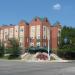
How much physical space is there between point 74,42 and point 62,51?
9008mm

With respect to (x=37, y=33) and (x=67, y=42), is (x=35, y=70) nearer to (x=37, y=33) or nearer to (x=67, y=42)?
(x=67, y=42)

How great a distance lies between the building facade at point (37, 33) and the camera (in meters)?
107

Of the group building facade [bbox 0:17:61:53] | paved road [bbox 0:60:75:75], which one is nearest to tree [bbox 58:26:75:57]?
building facade [bbox 0:17:61:53]

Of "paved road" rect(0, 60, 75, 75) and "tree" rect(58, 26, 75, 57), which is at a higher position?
"tree" rect(58, 26, 75, 57)

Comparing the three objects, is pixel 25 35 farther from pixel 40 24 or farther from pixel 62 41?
pixel 62 41

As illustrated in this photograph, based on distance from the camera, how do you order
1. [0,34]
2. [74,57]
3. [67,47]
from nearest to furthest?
A: [74,57] < [67,47] < [0,34]

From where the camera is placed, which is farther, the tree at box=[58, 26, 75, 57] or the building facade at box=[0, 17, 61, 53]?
the building facade at box=[0, 17, 61, 53]

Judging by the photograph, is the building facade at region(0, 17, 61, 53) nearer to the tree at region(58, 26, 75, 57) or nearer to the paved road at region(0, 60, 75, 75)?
the tree at region(58, 26, 75, 57)

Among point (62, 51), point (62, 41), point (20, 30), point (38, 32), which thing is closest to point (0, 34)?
point (20, 30)

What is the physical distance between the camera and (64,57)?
260 feet

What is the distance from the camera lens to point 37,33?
354 ft

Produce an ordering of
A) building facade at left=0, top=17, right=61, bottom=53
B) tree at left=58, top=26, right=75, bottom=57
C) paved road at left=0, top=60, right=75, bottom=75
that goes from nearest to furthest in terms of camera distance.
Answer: paved road at left=0, top=60, right=75, bottom=75 < tree at left=58, top=26, right=75, bottom=57 < building facade at left=0, top=17, right=61, bottom=53

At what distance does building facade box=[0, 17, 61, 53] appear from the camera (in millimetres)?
106875

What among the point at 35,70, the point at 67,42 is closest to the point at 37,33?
the point at 67,42
